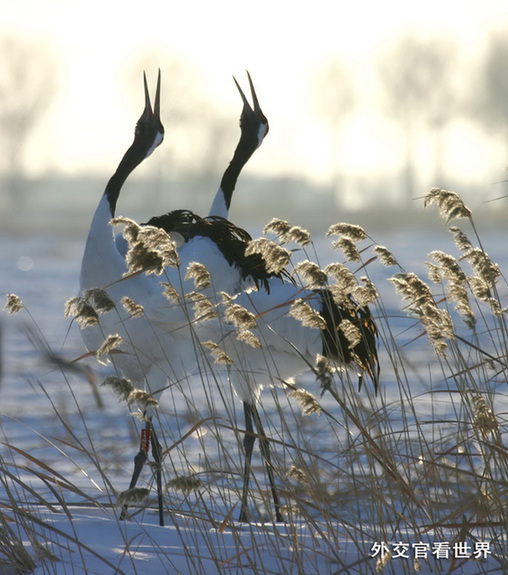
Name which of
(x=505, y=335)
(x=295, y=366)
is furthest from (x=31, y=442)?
(x=505, y=335)

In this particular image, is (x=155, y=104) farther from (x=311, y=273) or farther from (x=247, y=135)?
(x=311, y=273)

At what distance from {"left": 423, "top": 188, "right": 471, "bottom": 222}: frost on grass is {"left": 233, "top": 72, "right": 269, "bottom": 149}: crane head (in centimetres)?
369

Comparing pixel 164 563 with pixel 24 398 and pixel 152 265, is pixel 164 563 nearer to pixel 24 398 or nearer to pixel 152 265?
pixel 152 265

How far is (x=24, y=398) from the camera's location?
9352 millimetres

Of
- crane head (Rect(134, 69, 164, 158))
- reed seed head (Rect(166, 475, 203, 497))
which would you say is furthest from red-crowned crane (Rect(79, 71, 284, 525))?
reed seed head (Rect(166, 475, 203, 497))

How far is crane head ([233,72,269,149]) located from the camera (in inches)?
257

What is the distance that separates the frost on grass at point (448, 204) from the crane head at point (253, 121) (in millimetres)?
3688

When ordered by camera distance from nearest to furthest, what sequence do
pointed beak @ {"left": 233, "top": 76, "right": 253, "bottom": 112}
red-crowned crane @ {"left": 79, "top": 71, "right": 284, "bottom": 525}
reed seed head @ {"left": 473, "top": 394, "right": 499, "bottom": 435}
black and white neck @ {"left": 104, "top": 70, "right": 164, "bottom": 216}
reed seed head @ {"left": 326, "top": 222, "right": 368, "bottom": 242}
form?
reed seed head @ {"left": 473, "top": 394, "right": 499, "bottom": 435}, reed seed head @ {"left": 326, "top": 222, "right": 368, "bottom": 242}, red-crowned crane @ {"left": 79, "top": 71, "right": 284, "bottom": 525}, black and white neck @ {"left": 104, "top": 70, "right": 164, "bottom": 216}, pointed beak @ {"left": 233, "top": 76, "right": 253, "bottom": 112}

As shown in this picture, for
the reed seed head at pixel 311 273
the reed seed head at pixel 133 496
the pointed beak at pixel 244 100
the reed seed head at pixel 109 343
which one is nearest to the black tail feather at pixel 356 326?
the reed seed head at pixel 311 273

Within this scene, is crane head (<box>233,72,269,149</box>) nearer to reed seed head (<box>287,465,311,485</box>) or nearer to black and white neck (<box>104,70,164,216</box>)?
black and white neck (<box>104,70,164,216</box>)

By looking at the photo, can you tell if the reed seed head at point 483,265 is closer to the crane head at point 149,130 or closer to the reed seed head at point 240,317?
the reed seed head at point 240,317

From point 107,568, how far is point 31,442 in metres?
4.62

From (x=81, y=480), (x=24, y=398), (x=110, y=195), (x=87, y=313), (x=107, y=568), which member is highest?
(x=24, y=398)

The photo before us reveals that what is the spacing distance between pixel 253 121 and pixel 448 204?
3.77m
